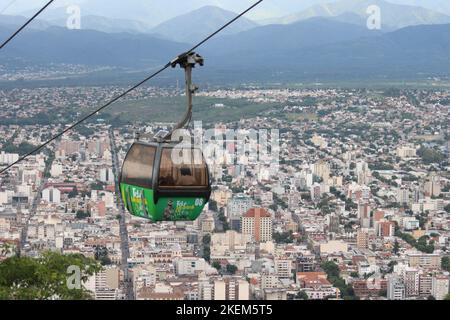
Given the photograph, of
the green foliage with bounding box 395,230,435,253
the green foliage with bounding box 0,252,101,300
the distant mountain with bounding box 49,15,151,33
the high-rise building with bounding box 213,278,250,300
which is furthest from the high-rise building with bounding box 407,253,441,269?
the distant mountain with bounding box 49,15,151,33

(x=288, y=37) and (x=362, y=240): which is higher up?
(x=288, y=37)

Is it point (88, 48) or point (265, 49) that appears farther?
point (265, 49)

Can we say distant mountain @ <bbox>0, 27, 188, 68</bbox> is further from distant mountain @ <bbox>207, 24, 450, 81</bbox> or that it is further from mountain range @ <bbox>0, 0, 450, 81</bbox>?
distant mountain @ <bbox>207, 24, 450, 81</bbox>

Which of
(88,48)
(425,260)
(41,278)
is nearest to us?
(41,278)

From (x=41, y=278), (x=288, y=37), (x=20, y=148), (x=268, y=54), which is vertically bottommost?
(x=20, y=148)

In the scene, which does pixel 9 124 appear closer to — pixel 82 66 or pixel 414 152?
pixel 414 152

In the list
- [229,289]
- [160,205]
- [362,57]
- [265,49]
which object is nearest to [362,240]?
[229,289]

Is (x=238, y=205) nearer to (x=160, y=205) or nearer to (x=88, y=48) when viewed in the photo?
(x=160, y=205)
